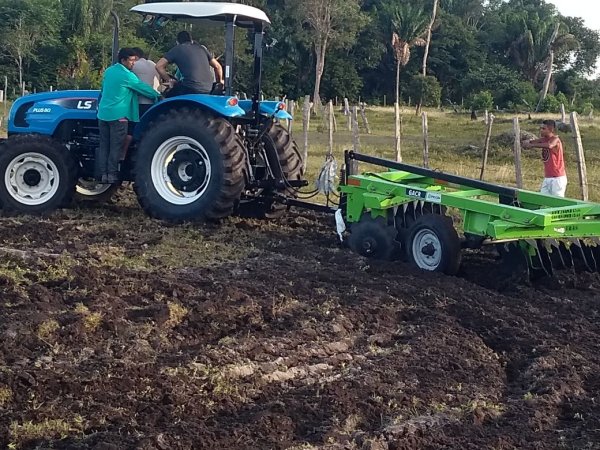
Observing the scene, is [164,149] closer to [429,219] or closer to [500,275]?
[429,219]

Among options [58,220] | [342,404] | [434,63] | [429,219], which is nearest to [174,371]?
[342,404]

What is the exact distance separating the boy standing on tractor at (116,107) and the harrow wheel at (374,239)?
2.67 metres

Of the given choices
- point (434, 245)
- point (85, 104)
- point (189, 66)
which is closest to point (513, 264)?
point (434, 245)

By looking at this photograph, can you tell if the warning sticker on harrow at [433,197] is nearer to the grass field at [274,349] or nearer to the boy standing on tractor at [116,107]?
the grass field at [274,349]

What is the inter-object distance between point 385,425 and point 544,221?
3307 millimetres

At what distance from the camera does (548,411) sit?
4.49m

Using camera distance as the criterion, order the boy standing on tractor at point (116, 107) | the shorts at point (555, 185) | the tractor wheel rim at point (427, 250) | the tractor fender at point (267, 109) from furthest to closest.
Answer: the shorts at point (555, 185) < the tractor fender at point (267, 109) < the boy standing on tractor at point (116, 107) < the tractor wheel rim at point (427, 250)

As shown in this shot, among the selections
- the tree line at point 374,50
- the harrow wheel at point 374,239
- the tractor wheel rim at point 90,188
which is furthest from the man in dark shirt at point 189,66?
the tree line at point 374,50

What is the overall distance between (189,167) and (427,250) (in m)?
2.87

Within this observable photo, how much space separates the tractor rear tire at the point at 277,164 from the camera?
9.72m

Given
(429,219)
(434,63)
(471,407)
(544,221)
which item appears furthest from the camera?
(434,63)

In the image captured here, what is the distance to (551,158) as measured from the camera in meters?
10.6

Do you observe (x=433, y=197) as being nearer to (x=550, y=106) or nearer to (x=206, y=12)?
(x=206, y=12)

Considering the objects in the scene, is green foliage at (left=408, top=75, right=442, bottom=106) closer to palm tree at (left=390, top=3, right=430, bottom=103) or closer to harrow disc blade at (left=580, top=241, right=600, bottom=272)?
palm tree at (left=390, top=3, right=430, bottom=103)
